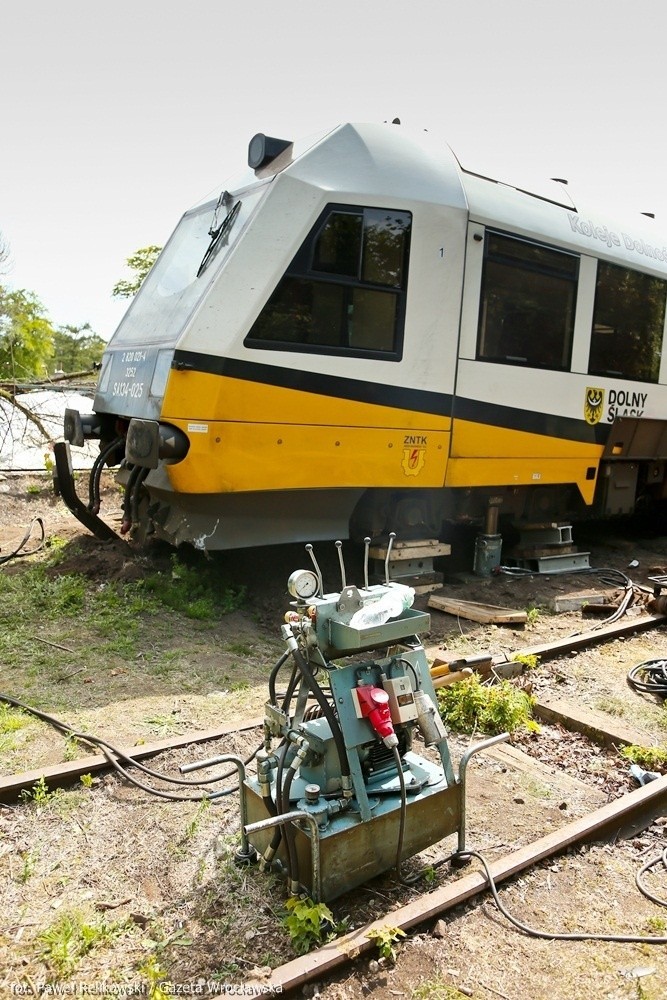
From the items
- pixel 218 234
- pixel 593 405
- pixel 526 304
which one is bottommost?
pixel 593 405

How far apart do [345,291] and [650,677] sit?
3780 millimetres

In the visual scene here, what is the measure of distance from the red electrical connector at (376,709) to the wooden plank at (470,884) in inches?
23.9

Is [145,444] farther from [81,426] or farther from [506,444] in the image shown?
[506,444]

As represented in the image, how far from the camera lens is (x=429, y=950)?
2.56m

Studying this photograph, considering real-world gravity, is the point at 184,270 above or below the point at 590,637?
above

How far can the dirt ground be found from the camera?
2.46 meters

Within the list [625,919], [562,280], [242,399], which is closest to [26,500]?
[242,399]

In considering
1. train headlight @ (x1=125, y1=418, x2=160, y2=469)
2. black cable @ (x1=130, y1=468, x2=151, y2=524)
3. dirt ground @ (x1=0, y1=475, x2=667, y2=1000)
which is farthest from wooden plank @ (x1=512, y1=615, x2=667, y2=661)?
black cable @ (x1=130, y1=468, x2=151, y2=524)

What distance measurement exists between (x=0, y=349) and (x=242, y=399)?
12553mm

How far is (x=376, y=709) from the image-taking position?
2770mm

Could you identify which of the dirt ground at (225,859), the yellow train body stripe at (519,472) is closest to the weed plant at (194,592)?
the dirt ground at (225,859)

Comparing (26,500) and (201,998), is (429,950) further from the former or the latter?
(26,500)

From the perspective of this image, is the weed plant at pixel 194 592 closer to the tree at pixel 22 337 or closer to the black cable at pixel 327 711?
the black cable at pixel 327 711

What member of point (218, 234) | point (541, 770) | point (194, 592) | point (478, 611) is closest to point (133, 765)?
point (541, 770)
